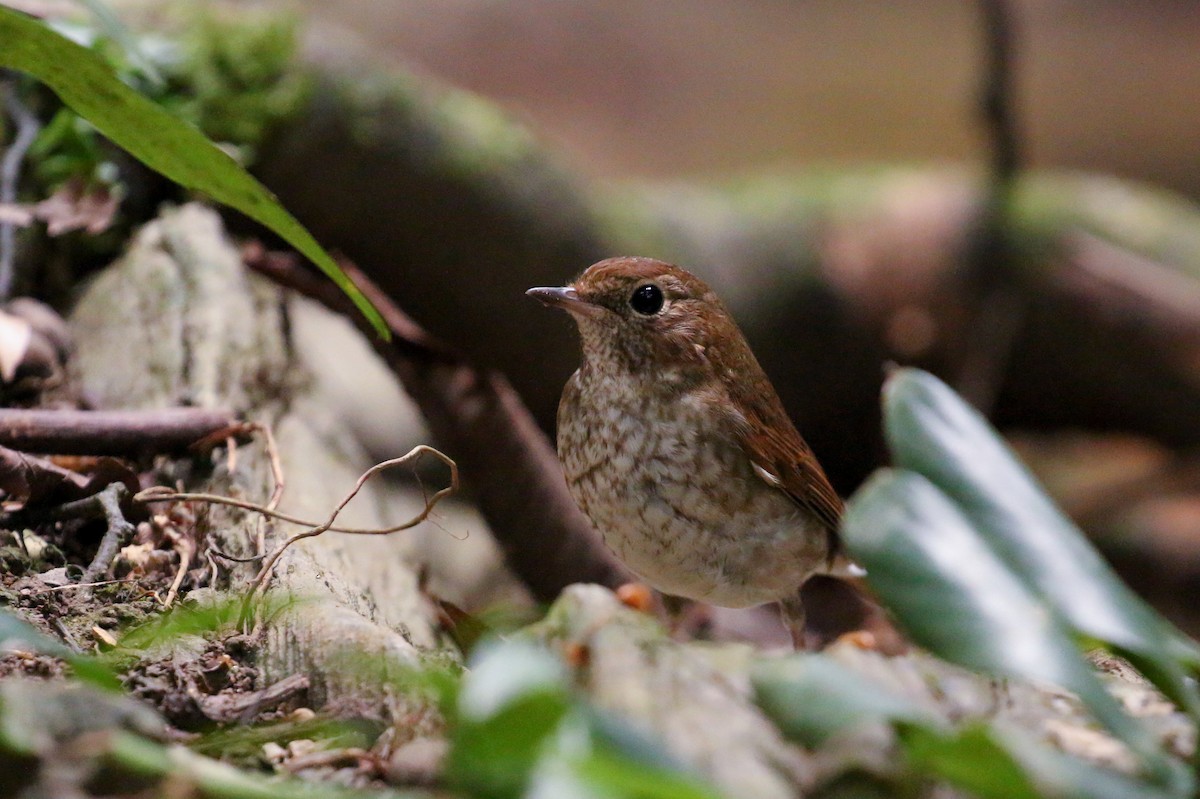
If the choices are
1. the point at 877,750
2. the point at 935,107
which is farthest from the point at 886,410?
the point at 935,107

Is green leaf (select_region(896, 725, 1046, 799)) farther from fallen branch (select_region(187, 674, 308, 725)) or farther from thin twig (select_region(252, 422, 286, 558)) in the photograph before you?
thin twig (select_region(252, 422, 286, 558))

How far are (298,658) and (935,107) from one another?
1418 centimetres

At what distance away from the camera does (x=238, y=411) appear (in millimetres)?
3023

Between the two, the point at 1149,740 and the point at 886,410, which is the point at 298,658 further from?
the point at 1149,740

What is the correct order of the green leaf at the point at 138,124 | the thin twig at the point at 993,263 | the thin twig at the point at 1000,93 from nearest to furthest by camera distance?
the green leaf at the point at 138,124
the thin twig at the point at 1000,93
the thin twig at the point at 993,263

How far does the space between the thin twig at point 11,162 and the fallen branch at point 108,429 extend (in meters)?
0.77

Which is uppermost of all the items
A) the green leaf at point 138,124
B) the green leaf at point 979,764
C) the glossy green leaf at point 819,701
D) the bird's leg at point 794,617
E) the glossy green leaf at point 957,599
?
the green leaf at point 138,124

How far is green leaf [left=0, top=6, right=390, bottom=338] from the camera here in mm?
2129

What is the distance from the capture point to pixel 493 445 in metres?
3.92

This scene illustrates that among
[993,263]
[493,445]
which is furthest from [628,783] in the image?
[993,263]

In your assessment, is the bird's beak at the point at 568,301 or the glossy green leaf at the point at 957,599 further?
the bird's beak at the point at 568,301

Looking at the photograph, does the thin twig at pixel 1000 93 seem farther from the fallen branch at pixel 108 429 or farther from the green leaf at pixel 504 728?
the green leaf at pixel 504 728

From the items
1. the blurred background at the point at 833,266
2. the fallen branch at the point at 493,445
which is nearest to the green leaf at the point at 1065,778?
the fallen branch at the point at 493,445

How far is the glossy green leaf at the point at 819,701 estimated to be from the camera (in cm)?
135
